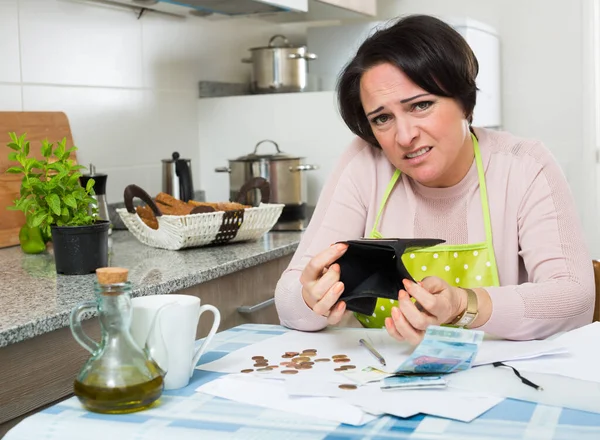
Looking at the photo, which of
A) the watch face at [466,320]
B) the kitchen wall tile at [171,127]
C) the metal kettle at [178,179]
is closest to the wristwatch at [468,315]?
the watch face at [466,320]

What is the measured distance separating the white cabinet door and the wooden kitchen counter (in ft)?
3.19

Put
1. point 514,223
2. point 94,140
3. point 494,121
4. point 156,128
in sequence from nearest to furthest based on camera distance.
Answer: point 514,223, point 94,140, point 156,128, point 494,121

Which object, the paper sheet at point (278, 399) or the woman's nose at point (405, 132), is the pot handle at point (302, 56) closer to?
the woman's nose at point (405, 132)

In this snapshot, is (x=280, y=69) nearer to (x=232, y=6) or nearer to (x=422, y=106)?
(x=232, y=6)

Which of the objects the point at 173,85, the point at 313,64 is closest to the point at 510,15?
the point at 313,64

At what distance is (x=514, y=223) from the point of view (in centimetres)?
164

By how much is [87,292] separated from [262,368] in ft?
1.96

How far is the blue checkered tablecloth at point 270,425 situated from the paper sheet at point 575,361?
5.1 inches

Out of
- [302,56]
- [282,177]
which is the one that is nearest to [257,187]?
[282,177]

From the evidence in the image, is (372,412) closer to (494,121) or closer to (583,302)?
(583,302)

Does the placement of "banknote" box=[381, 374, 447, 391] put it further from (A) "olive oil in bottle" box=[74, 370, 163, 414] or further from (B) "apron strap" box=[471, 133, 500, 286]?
(B) "apron strap" box=[471, 133, 500, 286]

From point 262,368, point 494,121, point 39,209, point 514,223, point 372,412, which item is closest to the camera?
point 372,412

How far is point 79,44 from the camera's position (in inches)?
101

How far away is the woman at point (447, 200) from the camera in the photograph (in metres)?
1.45
